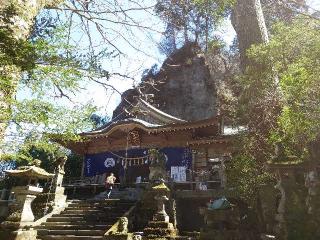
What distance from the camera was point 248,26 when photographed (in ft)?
35.8

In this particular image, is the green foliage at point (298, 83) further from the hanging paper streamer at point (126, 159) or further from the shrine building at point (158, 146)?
the hanging paper streamer at point (126, 159)

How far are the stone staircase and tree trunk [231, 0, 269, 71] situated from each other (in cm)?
785

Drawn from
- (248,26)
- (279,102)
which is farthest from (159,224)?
(248,26)

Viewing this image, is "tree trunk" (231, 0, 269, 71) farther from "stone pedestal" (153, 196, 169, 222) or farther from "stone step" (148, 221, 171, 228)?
"stone step" (148, 221, 171, 228)

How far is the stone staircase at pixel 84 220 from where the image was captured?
436 inches

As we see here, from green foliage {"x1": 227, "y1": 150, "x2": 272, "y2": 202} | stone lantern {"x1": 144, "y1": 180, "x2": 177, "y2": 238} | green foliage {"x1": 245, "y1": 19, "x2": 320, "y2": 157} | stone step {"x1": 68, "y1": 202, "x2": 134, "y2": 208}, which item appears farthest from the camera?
stone step {"x1": 68, "y1": 202, "x2": 134, "y2": 208}

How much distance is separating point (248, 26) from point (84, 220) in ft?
32.6

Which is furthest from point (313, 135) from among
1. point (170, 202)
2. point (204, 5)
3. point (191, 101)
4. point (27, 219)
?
point (191, 101)

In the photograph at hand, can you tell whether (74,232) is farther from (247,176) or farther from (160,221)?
(247,176)

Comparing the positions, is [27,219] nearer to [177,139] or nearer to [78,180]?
[78,180]

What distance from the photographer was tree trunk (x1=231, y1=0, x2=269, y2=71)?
10.6 metres

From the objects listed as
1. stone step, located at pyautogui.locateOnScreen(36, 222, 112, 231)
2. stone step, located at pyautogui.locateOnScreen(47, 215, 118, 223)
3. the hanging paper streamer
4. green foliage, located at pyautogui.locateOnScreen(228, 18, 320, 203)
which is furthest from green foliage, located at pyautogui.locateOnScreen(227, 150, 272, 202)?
the hanging paper streamer

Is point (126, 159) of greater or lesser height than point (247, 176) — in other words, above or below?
above

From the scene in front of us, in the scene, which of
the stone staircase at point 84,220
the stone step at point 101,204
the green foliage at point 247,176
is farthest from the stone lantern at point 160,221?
the stone step at point 101,204
